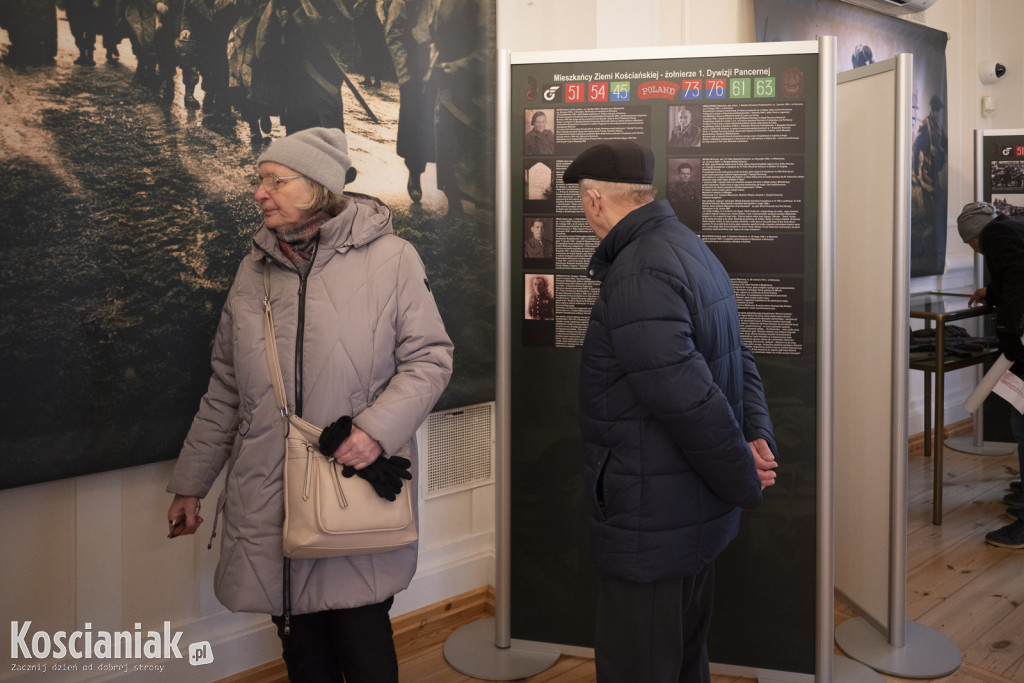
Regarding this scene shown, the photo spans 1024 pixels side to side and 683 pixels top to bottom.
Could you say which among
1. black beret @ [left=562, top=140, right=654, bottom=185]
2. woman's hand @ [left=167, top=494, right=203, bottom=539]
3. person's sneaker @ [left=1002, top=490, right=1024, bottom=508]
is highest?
black beret @ [left=562, top=140, right=654, bottom=185]

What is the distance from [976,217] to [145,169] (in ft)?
12.0

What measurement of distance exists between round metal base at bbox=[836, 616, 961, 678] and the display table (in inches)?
51.1

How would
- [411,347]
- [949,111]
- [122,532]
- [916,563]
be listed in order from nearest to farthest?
1. [411,347]
2. [122,532]
3. [916,563]
4. [949,111]

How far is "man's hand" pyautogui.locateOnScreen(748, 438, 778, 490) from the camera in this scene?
1960mm

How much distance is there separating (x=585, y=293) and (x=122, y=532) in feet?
4.78

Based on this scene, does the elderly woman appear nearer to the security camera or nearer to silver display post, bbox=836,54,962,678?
silver display post, bbox=836,54,962,678

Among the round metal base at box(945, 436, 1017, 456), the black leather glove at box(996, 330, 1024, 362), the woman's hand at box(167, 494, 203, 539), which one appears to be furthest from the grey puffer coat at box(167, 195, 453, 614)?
the round metal base at box(945, 436, 1017, 456)

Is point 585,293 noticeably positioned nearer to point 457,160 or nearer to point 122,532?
point 457,160

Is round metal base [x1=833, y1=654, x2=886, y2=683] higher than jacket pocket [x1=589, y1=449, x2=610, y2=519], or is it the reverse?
jacket pocket [x1=589, y1=449, x2=610, y2=519]

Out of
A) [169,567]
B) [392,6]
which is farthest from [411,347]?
Answer: [392,6]

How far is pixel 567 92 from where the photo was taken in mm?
2434

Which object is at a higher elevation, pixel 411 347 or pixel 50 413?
pixel 411 347

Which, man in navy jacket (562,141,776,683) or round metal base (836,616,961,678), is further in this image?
round metal base (836,616,961,678)

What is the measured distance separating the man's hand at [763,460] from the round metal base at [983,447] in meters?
3.96
